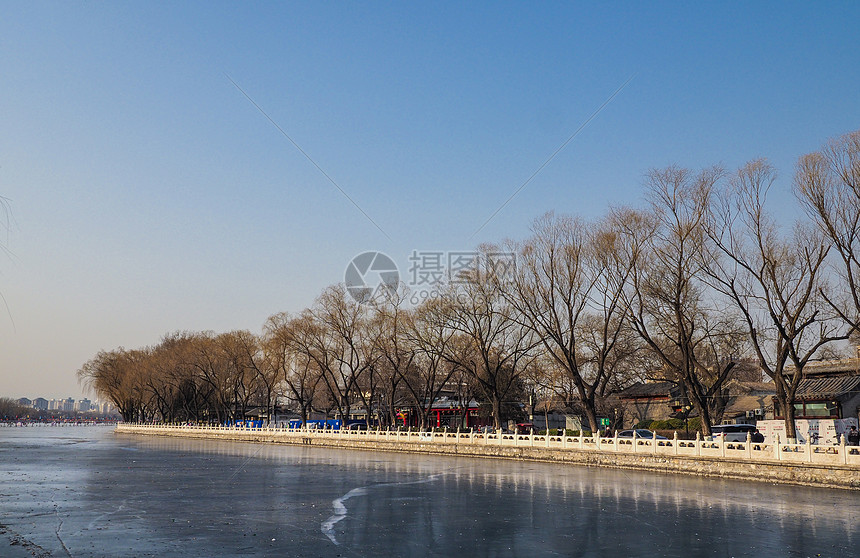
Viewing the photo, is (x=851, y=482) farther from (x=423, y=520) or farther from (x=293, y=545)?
(x=293, y=545)

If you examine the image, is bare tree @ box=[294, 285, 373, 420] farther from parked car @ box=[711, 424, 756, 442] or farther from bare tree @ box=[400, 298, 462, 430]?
parked car @ box=[711, 424, 756, 442]

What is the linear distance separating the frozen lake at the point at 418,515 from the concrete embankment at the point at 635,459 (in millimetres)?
1087

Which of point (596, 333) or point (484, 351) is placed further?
point (596, 333)

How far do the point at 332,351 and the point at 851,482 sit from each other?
164 ft

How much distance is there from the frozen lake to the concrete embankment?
1087 millimetres

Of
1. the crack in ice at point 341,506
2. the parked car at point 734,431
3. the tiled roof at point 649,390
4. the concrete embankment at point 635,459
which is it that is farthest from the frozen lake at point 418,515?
the tiled roof at point 649,390

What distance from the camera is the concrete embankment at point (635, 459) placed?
1131 inches

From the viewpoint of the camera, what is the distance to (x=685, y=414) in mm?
59469

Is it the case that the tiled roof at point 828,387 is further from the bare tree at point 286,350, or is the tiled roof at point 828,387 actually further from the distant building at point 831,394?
the bare tree at point 286,350

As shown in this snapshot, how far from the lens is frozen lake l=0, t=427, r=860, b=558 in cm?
1664

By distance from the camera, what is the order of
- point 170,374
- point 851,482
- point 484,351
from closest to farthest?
point 851,482, point 484,351, point 170,374

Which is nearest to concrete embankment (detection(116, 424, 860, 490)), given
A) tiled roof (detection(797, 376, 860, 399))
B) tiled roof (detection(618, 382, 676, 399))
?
tiled roof (detection(797, 376, 860, 399))

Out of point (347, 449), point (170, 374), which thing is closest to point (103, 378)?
point (170, 374)

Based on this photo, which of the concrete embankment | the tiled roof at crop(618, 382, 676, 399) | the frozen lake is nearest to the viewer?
the frozen lake
